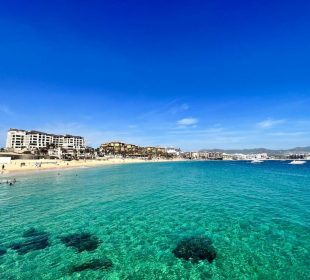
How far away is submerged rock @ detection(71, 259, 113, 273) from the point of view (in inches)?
469

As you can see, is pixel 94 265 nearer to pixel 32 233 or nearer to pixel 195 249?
pixel 195 249

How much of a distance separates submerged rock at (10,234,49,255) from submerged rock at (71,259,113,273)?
4064mm

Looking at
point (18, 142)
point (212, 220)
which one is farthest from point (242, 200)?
point (18, 142)

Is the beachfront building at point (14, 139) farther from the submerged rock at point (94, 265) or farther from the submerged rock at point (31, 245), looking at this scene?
the submerged rock at point (94, 265)

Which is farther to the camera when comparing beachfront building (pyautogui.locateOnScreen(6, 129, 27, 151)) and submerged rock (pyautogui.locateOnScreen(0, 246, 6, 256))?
beachfront building (pyautogui.locateOnScreen(6, 129, 27, 151))

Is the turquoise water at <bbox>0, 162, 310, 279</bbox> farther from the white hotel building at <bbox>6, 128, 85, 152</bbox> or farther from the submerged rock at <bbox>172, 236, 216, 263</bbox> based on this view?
the white hotel building at <bbox>6, 128, 85, 152</bbox>

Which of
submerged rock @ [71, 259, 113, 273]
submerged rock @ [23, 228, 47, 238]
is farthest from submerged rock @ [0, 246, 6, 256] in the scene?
submerged rock @ [71, 259, 113, 273]

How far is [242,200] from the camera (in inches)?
1153

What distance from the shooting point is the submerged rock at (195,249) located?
12.9m

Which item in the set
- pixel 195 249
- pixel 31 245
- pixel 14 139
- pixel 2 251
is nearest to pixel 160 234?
pixel 195 249

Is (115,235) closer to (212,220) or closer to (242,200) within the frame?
(212,220)

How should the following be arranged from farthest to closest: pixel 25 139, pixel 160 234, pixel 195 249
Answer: pixel 25 139, pixel 160 234, pixel 195 249

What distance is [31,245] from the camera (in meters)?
15.0

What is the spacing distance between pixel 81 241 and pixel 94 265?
12.7 ft
